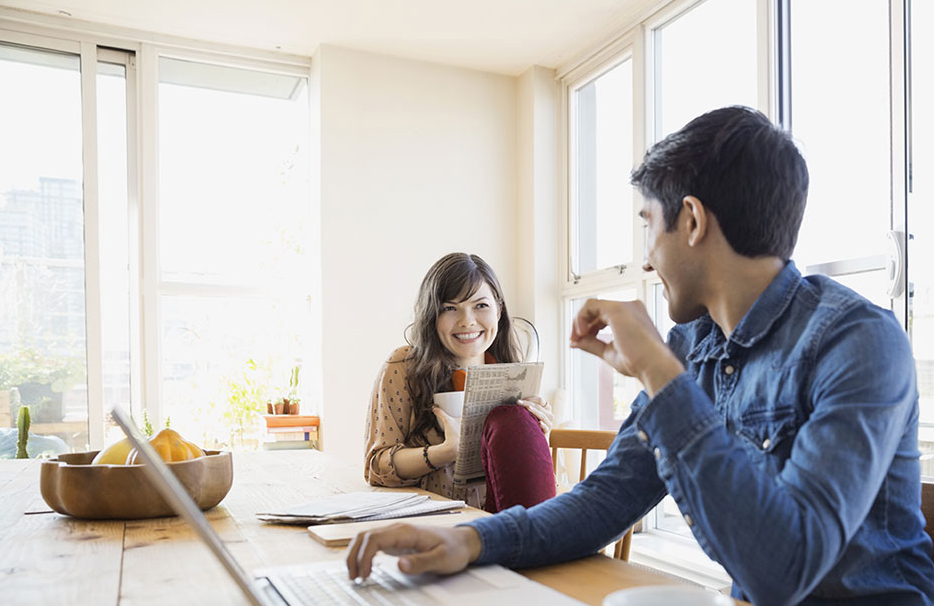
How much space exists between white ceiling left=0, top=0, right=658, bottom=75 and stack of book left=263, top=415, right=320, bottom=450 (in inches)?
73.2

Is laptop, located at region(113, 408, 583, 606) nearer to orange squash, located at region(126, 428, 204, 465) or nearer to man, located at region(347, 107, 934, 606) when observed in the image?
man, located at region(347, 107, 934, 606)

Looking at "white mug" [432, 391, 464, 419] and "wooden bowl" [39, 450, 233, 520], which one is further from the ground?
"white mug" [432, 391, 464, 419]

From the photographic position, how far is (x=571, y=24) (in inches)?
147

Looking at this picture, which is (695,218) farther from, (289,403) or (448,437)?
(289,403)

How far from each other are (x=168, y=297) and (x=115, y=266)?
282 millimetres

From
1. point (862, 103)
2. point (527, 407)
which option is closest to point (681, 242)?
point (527, 407)

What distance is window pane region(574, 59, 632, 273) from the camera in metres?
3.80

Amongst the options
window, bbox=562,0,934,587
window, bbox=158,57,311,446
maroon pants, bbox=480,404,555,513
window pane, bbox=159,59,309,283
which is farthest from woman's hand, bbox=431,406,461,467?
window pane, bbox=159,59,309,283

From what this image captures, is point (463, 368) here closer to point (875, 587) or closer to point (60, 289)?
point (875, 587)

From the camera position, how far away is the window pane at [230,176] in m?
3.90

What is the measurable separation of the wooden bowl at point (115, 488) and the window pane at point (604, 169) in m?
2.80

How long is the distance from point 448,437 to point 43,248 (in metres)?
2.73

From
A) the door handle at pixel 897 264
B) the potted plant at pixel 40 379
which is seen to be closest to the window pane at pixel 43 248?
the potted plant at pixel 40 379

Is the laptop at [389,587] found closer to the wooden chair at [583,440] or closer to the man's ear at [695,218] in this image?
the man's ear at [695,218]
